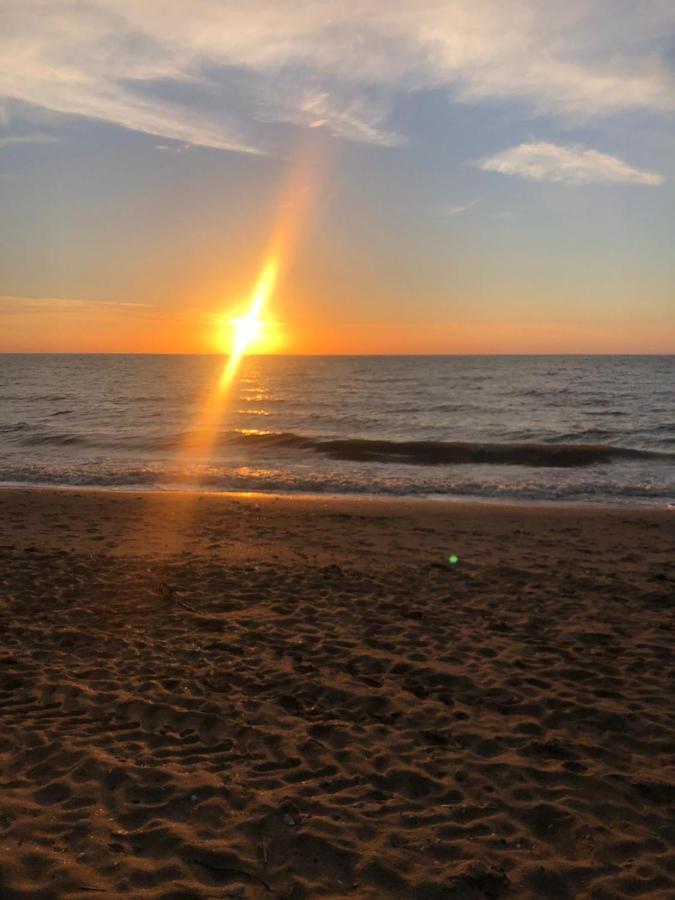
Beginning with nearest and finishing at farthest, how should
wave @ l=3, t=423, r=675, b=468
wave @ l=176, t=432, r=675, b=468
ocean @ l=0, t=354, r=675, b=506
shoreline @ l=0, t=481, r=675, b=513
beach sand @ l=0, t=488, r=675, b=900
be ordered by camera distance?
1. beach sand @ l=0, t=488, r=675, b=900
2. shoreline @ l=0, t=481, r=675, b=513
3. ocean @ l=0, t=354, r=675, b=506
4. wave @ l=176, t=432, r=675, b=468
5. wave @ l=3, t=423, r=675, b=468

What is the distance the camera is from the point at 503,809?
4.16m

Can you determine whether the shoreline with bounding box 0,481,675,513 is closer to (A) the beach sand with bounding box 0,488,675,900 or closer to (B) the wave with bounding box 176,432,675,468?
(A) the beach sand with bounding box 0,488,675,900

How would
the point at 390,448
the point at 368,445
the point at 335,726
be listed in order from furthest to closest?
the point at 368,445 < the point at 390,448 < the point at 335,726

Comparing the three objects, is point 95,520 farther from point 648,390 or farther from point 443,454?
point 648,390

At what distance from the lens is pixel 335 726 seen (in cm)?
509

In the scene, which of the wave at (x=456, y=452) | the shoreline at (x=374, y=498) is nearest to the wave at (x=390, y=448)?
the wave at (x=456, y=452)

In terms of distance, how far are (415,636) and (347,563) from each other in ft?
9.69

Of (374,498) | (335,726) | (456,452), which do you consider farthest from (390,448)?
(335,726)

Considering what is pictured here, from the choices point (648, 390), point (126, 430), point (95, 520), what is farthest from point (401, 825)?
point (648, 390)

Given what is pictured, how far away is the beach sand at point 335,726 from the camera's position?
365cm

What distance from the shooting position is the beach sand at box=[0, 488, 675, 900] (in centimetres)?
365

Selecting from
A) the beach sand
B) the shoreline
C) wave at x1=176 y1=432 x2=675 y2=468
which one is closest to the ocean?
wave at x1=176 y1=432 x2=675 y2=468

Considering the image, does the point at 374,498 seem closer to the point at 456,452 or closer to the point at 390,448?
the point at 456,452

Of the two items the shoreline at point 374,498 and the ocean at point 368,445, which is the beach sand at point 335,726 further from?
the ocean at point 368,445
